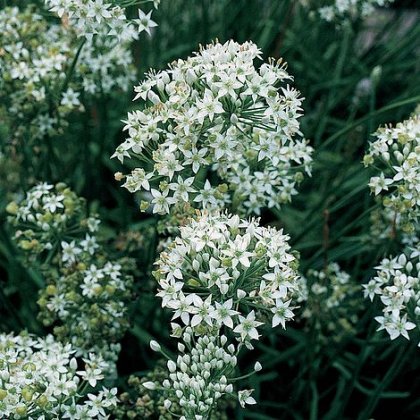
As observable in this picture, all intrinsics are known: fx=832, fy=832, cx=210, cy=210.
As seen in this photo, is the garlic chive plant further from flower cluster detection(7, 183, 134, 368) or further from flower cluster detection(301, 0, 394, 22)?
flower cluster detection(301, 0, 394, 22)

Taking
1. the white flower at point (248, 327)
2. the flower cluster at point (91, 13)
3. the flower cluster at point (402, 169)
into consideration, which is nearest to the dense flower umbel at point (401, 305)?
the flower cluster at point (402, 169)

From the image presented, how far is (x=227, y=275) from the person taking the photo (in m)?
2.69

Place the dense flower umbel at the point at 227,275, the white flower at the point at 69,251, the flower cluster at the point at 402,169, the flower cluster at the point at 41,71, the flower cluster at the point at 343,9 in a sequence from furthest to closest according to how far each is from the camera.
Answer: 1. the flower cluster at the point at 343,9
2. the flower cluster at the point at 41,71
3. the white flower at the point at 69,251
4. the flower cluster at the point at 402,169
5. the dense flower umbel at the point at 227,275

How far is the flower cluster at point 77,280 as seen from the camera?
3.50 meters

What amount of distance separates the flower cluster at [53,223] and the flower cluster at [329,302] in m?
1.02

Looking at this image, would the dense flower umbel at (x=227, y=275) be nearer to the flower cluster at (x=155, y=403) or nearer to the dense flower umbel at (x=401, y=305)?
the flower cluster at (x=155, y=403)

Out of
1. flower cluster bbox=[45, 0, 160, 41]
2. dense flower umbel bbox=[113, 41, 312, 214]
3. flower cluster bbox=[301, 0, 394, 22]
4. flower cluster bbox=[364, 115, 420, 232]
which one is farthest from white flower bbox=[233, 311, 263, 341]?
flower cluster bbox=[301, 0, 394, 22]

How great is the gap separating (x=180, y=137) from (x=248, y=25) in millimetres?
3430

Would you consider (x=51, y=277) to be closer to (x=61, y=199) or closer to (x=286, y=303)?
(x=61, y=199)

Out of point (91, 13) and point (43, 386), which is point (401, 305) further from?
point (91, 13)

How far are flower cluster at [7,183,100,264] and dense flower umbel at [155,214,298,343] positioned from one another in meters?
0.87

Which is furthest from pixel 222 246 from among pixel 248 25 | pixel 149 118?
pixel 248 25

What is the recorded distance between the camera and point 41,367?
3074 mm

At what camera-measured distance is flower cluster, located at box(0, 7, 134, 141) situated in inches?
152
